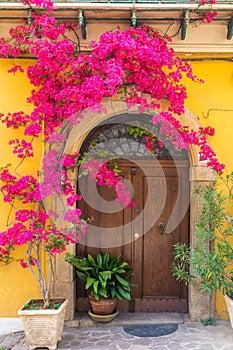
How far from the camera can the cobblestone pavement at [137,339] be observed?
4949 millimetres

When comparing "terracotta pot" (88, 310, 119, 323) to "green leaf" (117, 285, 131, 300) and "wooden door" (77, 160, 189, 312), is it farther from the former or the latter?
"wooden door" (77, 160, 189, 312)

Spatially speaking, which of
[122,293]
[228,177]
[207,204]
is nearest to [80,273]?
[122,293]

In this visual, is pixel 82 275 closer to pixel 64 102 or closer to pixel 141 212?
pixel 141 212

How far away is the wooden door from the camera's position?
620 cm

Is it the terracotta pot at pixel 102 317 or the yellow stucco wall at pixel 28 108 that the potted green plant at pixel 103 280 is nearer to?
the terracotta pot at pixel 102 317

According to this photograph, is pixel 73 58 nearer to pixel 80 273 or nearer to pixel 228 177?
pixel 228 177

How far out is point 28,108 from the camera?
5715mm

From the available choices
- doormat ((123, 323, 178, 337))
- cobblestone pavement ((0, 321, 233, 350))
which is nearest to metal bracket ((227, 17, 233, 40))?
cobblestone pavement ((0, 321, 233, 350))

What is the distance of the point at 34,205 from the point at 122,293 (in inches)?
71.8

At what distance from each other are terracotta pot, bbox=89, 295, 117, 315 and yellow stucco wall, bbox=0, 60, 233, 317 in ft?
2.83

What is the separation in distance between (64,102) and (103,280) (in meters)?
2.59

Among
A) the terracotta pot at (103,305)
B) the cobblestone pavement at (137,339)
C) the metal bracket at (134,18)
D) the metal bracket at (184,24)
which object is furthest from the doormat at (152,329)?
the metal bracket at (134,18)

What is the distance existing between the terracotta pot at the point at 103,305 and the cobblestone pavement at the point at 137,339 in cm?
22

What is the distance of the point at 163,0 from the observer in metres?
5.47
